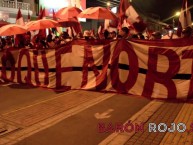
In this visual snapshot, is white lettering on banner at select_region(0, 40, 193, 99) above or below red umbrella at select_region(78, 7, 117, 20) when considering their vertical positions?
below

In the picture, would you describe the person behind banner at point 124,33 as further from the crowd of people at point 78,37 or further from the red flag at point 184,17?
the red flag at point 184,17

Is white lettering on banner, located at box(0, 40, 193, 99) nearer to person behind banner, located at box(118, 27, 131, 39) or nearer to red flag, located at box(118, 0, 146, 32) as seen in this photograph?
person behind banner, located at box(118, 27, 131, 39)

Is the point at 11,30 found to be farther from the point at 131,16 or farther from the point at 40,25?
the point at 131,16

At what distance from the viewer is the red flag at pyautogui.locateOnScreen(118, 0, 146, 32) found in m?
8.24

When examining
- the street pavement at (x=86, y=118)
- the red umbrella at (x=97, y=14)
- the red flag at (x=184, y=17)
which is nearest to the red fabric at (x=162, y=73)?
the street pavement at (x=86, y=118)

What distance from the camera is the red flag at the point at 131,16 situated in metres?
8.24

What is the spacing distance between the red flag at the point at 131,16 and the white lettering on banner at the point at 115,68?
0.96 metres

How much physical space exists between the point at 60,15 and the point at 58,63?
10.6 ft

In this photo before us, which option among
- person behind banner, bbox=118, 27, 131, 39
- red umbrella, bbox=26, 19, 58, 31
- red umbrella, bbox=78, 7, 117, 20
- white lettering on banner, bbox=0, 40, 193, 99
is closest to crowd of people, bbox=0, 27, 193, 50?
person behind banner, bbox=118, 27, 131, 39

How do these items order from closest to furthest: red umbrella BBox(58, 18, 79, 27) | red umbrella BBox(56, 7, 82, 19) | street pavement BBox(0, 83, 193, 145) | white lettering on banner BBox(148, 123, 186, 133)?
street pavement BBox(0, 83, 193, 145) → white lettering on banner BBox(148, 123, 186, 133) → red umbrella BBox(56, 7, 82, 19) → red umbrella BBox(58, 18, 79, 27)

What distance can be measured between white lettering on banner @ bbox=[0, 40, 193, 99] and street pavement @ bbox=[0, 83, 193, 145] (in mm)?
363

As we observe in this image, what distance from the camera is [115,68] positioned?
7883 millimetres

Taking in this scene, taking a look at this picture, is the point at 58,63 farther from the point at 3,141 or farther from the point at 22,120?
the point at 3,141

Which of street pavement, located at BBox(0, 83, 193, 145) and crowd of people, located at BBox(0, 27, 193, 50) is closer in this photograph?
street pavement, located at BBox(0, 83, 193, 145)
